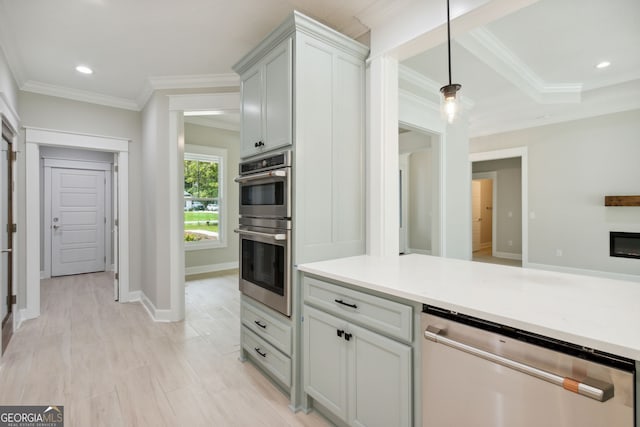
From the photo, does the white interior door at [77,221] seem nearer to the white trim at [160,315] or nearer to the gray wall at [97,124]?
the gray wall at [97,124]

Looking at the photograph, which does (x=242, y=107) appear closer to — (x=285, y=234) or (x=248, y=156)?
(x=248, y=156)

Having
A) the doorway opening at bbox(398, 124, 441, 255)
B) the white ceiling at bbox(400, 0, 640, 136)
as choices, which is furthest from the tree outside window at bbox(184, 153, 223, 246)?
the doorway opening at bbox(398, 124, 441, 255)

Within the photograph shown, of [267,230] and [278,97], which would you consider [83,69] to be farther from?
[267,230]

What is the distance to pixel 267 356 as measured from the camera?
2.17 meters

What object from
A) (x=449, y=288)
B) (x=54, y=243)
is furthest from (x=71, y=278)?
(x=449, y=288)

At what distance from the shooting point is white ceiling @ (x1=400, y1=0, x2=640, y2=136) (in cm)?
272

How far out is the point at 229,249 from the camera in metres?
5.99

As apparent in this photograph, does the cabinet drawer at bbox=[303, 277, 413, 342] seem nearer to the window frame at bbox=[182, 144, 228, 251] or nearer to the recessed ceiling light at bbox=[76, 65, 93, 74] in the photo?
the recessed ceiling light at bbox=[76, 65, 93, 74]

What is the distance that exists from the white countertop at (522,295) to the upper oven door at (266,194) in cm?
43

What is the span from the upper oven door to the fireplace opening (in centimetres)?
571

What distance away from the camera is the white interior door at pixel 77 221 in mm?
5574

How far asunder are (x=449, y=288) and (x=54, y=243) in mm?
6883

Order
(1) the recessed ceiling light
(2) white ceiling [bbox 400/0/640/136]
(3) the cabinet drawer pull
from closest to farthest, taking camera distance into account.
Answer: (3) the cabinet drawer pull < (2) white ceiling [bbox 400/0/640/136] < (1) the recessed ceiling light

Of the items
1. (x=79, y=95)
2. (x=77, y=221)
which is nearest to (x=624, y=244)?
(x=79, y=95)
